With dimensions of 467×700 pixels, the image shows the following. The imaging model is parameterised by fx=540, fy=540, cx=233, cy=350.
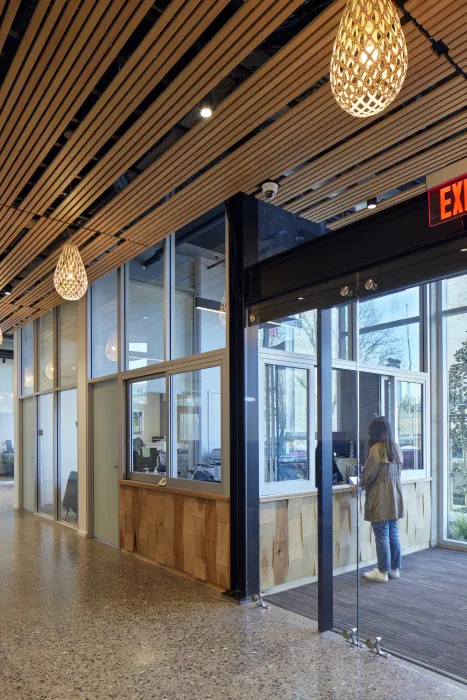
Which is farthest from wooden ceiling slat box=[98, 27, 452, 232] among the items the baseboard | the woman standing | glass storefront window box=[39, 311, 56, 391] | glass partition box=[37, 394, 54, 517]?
glass partition box=[37, 394, 54, 517]

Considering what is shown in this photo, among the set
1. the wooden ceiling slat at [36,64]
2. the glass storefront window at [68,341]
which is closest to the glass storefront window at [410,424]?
the wooden ceiling slat at [36,64]

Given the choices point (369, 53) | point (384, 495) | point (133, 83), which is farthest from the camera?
point (384, 495)

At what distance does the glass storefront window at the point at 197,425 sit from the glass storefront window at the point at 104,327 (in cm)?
176

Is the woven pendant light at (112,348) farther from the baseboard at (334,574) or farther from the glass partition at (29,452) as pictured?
the glass partition at (29,452)

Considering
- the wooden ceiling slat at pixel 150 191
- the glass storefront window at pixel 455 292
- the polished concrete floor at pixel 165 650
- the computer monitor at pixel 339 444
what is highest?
the wooden ceiling slat at pixel 150 191

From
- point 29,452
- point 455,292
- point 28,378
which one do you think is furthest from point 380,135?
point 29,452

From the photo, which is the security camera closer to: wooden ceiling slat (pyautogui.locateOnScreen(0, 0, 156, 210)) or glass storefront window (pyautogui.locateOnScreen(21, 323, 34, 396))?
wooden ceiling slat (pyautogui.locateOnScreen(0, 0, 156, 210))

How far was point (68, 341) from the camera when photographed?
29.5 ft

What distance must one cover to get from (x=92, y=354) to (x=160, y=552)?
3253 millimetres

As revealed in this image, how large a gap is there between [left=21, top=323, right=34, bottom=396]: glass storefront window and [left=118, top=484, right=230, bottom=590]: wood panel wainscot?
494 centimetres

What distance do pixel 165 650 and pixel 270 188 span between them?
3710 mm

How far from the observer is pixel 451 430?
12.0ft

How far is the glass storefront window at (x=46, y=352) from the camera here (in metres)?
9.73

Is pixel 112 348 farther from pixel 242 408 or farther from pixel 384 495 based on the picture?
pixel 384 495
